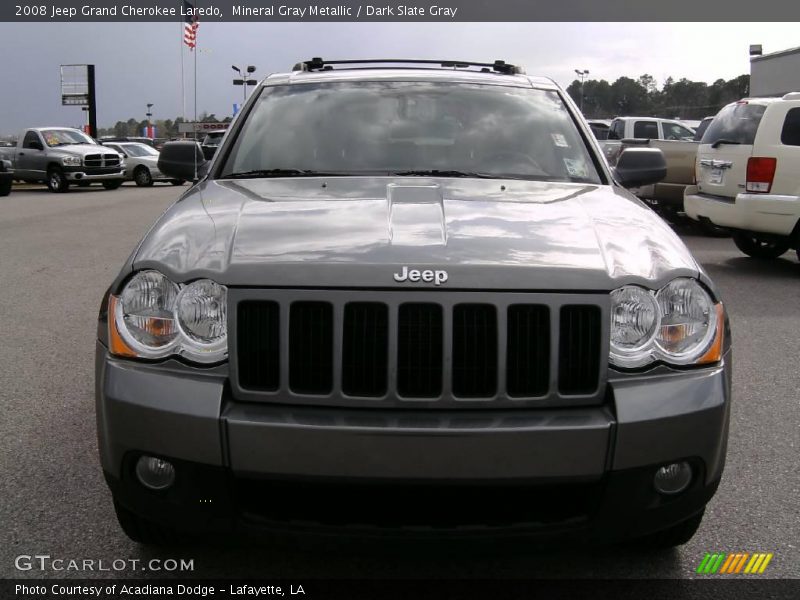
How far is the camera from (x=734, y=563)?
308 cm

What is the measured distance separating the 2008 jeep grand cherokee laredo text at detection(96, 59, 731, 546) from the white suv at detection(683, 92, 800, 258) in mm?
7472

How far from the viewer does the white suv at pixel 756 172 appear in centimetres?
963

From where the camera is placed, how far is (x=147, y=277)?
277cm

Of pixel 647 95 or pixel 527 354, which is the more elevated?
pixel 647 95

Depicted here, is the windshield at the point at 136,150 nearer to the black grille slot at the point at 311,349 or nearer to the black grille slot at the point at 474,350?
the black grille slot at the point at 311,349

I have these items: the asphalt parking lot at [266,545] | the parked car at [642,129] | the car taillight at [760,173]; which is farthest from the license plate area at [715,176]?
the parked car at [642,129]

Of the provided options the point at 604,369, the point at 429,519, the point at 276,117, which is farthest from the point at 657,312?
the point at 276,117

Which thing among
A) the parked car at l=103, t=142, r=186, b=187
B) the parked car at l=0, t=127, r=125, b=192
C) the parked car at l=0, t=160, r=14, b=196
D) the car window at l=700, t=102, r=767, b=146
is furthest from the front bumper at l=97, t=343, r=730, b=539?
the parked car at l=103, t=142, r=186, b=187

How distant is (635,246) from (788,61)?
21771 mm

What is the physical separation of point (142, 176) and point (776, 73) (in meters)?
21.4

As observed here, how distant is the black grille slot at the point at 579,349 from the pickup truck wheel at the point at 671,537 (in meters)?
0.72

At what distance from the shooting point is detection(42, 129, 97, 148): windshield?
29.0 metres

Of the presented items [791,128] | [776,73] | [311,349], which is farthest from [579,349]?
[776,73]

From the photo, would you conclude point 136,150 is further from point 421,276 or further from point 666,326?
point 666,326
